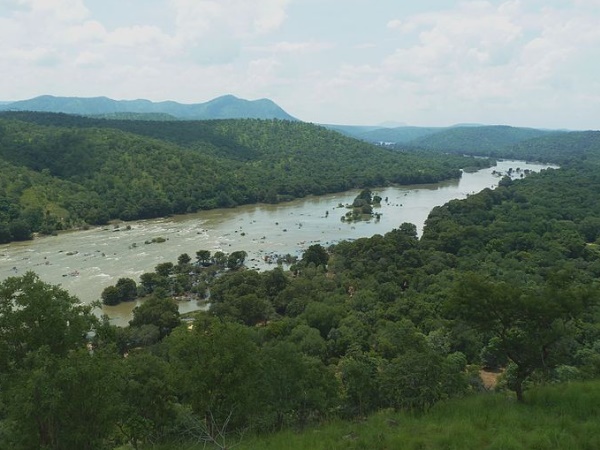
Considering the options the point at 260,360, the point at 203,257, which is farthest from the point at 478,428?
the point at 203,257

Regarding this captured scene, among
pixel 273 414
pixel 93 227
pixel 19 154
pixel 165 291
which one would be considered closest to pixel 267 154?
pixel 19 154

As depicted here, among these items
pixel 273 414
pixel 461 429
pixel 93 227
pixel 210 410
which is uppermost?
pixel 461 429

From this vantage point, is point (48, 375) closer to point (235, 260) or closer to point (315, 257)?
point (235, 260)

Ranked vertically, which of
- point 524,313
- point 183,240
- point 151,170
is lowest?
point 183,240

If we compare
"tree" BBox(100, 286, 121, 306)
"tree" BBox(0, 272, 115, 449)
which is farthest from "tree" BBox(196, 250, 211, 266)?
"tree" BBox(0, 272, 115, 449)

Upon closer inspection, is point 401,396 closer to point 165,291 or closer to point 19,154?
point 165,291

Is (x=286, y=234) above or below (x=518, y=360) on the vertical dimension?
below
